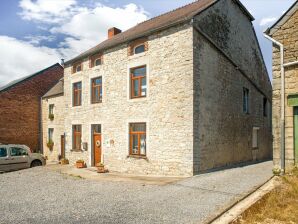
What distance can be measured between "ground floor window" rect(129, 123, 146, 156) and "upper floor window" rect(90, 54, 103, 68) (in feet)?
15.3

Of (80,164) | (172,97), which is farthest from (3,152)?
(172,97)

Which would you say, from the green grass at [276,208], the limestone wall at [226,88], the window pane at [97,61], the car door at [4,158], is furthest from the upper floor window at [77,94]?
the green grass at [276,208]

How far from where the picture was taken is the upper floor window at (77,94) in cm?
1741

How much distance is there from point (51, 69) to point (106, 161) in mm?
14709

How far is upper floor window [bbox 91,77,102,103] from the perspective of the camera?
51.6ft

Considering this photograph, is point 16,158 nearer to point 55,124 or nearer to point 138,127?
point 55,124

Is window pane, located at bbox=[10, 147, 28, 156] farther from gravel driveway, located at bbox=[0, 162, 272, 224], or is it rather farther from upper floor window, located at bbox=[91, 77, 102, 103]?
upper floor window, located at bbox=[91, 77, 102, 103]

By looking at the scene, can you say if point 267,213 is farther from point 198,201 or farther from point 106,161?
point 106,161

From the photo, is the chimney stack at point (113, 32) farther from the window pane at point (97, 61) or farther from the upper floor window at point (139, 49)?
the upper floor window at point (139, 49)

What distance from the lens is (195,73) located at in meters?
11.4

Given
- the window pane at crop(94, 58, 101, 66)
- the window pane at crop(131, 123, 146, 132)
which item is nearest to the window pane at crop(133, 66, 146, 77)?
the window pane at crop(131, 123, 146, 132)

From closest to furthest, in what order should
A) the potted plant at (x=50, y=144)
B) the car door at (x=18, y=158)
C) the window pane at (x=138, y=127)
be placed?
the window pane at (x=138, y=127) → the car door at (x=18, y=158) → the potted plant at (x=50, y=144)

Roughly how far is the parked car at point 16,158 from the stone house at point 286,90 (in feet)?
42.5

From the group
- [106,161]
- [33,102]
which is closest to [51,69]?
[33,102]
